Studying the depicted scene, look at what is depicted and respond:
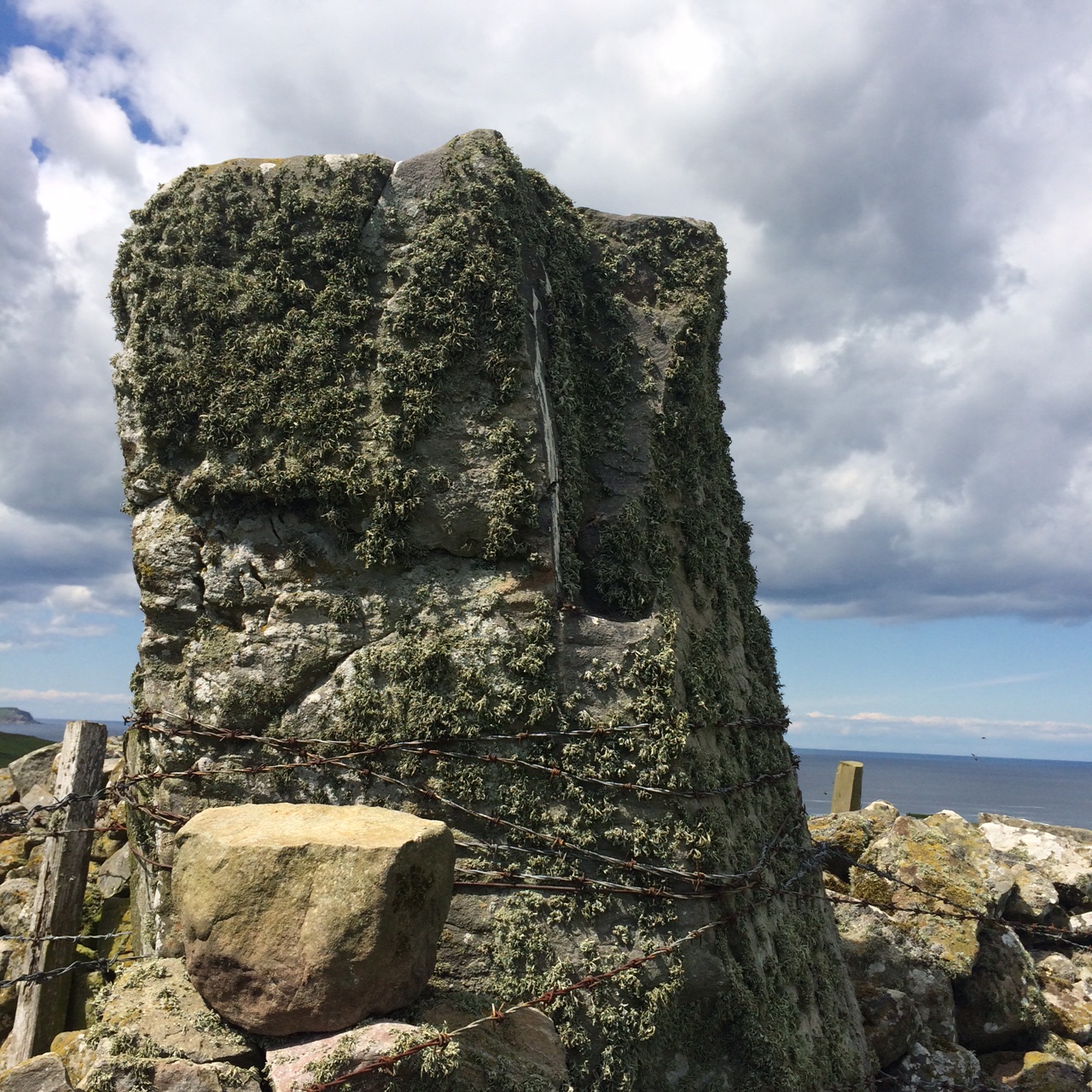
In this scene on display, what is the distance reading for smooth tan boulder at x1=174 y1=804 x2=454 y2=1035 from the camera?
416 cm

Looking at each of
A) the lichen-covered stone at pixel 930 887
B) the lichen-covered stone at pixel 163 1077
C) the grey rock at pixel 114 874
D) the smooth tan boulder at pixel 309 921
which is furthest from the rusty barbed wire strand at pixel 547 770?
the lichen-covered stone at pixel 930 887

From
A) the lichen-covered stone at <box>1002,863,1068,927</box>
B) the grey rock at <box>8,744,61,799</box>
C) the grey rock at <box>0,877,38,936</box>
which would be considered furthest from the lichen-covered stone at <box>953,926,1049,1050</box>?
the grey rock at <box>8,744,61,799</box>

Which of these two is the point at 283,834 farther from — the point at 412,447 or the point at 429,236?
the point at 429,236

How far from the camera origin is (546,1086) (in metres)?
4.51

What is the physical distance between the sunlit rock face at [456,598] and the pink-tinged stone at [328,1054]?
1.04 m

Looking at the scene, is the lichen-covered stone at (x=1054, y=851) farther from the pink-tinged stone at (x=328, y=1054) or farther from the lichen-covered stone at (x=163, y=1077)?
the lichen-covered stone at (x=163, y=1077)

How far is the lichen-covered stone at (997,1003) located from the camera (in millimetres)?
9477

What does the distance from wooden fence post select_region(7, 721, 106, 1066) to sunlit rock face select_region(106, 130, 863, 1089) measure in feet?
4.40

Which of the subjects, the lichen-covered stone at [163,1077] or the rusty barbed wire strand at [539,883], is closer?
the lichen-covered stone at [163,1077]

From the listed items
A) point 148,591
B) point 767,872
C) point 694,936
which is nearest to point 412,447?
point 148,591

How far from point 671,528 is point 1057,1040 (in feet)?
24.3

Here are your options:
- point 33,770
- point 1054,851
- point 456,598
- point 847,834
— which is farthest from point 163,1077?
point 1054,851

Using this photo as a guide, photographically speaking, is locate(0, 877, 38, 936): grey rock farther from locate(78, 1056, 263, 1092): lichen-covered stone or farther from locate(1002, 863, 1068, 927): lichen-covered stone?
locate(1002, 863, 1068, 927): lichen-covered stone

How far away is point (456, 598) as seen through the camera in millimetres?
6133
